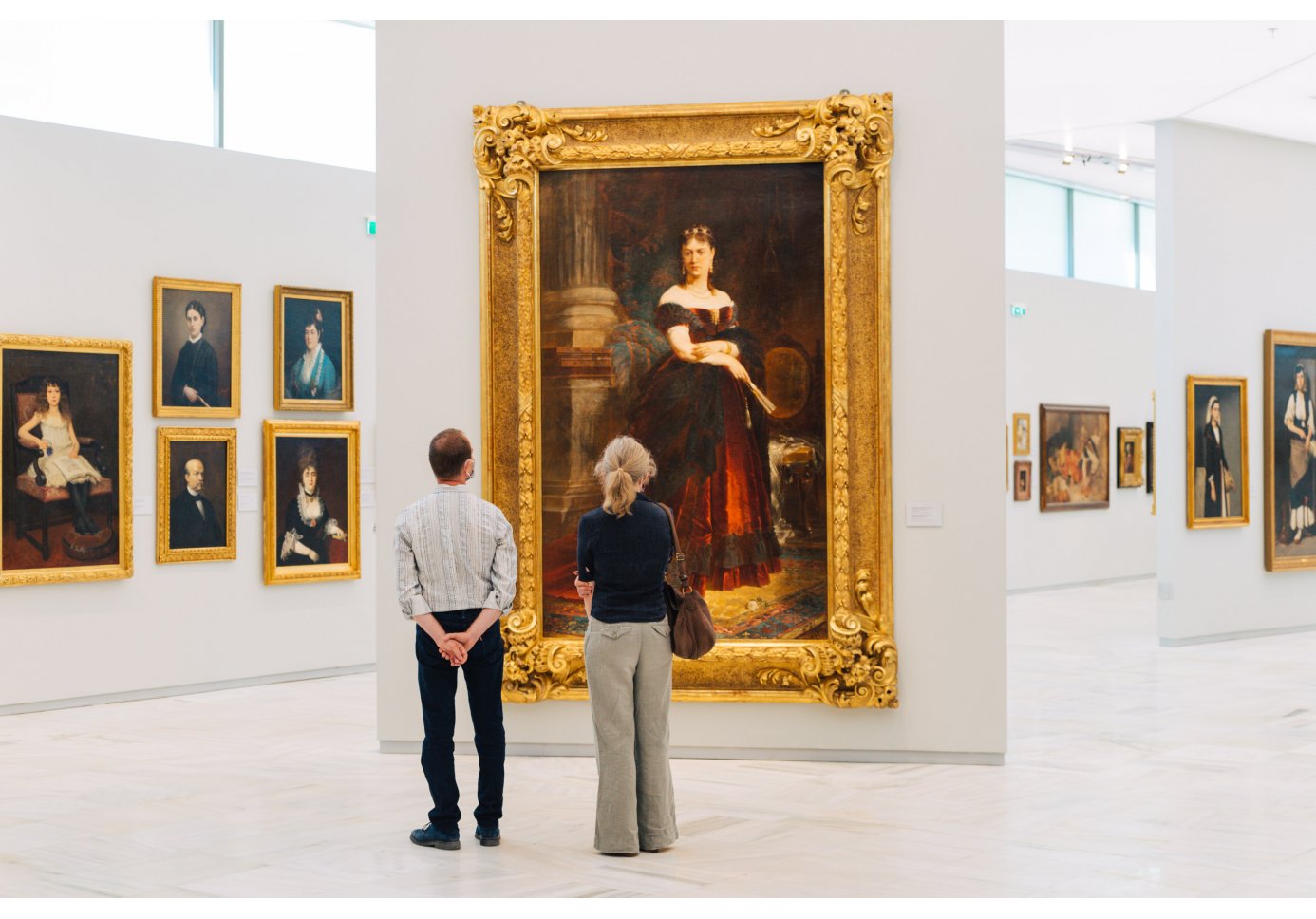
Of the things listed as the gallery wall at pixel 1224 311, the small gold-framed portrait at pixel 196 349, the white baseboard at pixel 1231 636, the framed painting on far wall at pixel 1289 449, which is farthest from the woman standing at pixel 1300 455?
the small gold-framed portrait at pixel 196 349

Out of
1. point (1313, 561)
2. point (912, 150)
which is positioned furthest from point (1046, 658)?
point (912, 150)

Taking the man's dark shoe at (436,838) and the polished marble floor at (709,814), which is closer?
A: the polished marble floor at (709,814)

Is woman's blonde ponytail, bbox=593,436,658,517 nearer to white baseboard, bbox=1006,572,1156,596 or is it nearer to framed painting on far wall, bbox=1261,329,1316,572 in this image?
framed painting on far wall, bbox=1261,329,1316,572

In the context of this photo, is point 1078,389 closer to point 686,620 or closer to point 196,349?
point 196,349

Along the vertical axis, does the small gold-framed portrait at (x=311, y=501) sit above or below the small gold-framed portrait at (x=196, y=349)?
below

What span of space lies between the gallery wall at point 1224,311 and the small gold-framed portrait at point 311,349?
1004 centimetres

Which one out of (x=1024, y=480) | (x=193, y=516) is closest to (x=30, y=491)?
(x=193, y=516)

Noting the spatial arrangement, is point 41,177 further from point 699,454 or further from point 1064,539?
point 1064,539

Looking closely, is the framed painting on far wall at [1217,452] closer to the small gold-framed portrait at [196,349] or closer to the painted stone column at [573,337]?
the painted stone column at [573,337]

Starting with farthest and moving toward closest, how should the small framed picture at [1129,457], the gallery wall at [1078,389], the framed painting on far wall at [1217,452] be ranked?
1. the small framed picture at [1129,457]
2. the gallery wall at [1078,389]
3. the framed painting on far wall at [1217,452]

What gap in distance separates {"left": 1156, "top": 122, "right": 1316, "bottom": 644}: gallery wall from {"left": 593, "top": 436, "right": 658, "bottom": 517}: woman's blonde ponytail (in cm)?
1206

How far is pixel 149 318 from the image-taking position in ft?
47.5

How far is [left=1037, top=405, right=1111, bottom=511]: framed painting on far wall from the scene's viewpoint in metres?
26.5

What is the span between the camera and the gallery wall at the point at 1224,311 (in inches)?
723
